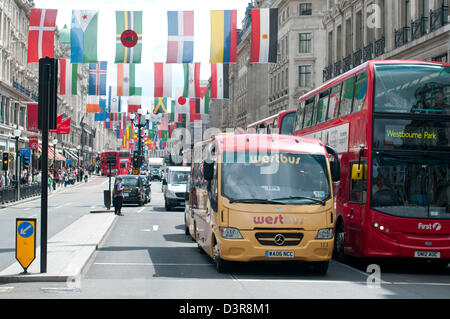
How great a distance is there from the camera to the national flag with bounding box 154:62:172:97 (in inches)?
1169

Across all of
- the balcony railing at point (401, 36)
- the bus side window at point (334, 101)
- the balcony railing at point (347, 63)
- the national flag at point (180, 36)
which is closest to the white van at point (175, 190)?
the balcony railing at point (347, 63)

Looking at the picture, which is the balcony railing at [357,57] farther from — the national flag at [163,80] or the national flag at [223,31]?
the national flag at [223,31]

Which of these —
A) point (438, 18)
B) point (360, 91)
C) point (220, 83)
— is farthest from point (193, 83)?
point (360, 91)

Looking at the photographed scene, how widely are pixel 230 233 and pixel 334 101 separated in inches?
213

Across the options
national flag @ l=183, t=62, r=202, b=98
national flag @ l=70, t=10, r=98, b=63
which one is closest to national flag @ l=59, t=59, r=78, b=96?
national flag @ l=70, t=10, r=98, b=63

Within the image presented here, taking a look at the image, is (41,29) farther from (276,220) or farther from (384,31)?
(384,31)

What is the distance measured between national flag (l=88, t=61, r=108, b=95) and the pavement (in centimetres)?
744

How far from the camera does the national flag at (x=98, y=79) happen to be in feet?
101

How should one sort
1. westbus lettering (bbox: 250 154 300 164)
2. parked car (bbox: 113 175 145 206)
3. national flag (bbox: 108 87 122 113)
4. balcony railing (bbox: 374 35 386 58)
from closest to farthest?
westbus lettering (bbox: 250 154 300 164) < balcony railing (bbox: 374 35 386 58) < parked car (bbox: 113 175 145 206) < national flag (bbox: 108 87 122 113)

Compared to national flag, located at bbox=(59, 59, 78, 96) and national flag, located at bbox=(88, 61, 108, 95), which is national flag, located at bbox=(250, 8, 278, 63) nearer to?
national flag, located at bbox=(59, 59, 78, 96)

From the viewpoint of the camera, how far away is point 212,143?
15031 mm

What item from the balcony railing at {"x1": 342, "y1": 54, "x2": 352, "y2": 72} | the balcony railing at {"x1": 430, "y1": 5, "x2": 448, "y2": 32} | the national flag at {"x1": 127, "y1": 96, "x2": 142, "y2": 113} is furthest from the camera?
the national flag at {"x1": 127, "y1": 96, "x2": 142, "y2": 113}

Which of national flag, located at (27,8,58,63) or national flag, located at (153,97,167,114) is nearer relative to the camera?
national flag, located at (27,8,58,63)

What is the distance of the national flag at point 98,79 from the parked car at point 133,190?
10016 mm
